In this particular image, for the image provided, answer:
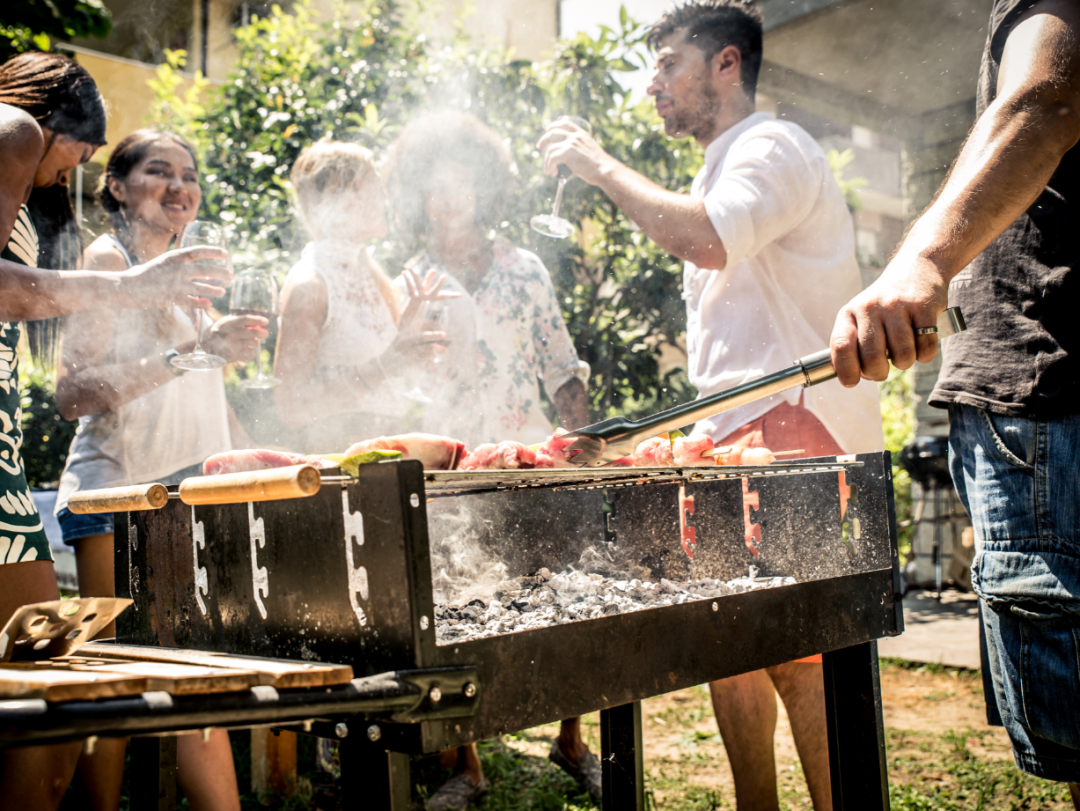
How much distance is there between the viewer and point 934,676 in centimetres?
444

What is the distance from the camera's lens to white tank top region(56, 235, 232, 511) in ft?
8.31

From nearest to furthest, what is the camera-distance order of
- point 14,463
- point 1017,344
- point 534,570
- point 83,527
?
point 1017,344
point 14,463
point 534,570
point 83,527

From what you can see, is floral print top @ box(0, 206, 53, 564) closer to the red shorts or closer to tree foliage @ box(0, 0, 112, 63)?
the red shorts

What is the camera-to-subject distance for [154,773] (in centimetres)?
165

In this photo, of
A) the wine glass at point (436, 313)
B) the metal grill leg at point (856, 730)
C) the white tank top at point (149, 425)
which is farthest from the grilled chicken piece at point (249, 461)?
the wine glass at point (436, 313)

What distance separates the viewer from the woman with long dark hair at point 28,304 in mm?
1750

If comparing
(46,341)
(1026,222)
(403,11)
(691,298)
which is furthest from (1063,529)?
(403,11)

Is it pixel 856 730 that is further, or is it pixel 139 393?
pixel 139 393

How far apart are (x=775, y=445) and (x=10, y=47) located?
3908mm

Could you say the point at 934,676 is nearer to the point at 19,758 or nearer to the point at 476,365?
the point at 476,365

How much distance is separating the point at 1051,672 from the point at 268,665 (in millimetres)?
1454

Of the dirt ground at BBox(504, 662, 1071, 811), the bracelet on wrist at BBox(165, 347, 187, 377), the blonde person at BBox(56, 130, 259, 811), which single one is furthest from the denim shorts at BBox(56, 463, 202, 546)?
the dirt ground at BBox(504, 662, 1071, 811)

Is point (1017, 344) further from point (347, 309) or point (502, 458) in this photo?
point (347, 309)

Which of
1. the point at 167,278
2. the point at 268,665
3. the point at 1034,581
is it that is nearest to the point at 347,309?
the point at 167,278
